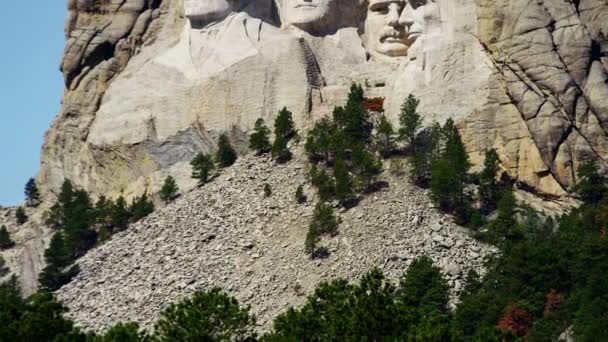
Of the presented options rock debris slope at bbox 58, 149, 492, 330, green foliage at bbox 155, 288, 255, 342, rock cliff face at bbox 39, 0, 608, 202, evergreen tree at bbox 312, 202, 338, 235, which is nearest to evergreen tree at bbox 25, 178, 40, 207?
rock cliff face at bbox 39, 0, 608, 202

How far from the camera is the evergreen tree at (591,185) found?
81.3 metres

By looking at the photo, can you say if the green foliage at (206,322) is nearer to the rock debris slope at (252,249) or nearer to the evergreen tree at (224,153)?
the rock debris slope at (252,249)

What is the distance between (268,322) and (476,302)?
5.56 meters

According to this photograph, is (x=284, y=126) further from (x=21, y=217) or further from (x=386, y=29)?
(x=21, y=217)

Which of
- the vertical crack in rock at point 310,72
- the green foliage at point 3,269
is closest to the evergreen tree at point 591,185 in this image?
the vertical crack in rock at point 310,72

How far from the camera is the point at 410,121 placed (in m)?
83.8

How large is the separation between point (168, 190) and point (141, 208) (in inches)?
38.1

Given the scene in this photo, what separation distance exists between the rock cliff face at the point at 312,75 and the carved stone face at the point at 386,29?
4cm

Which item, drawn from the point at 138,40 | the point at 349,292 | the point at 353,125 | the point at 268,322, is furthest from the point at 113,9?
the point at 349,292

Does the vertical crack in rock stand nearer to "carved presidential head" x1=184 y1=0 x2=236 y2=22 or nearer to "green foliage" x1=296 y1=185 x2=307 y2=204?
"carved presidential head" x1=184 y1=0 x2=236 y2=22

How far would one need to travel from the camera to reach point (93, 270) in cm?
8219

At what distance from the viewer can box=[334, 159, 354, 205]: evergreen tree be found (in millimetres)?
82188

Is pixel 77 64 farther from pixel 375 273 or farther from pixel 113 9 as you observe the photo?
pixel 375 273

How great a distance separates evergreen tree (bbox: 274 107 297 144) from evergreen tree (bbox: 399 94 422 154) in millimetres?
3431
